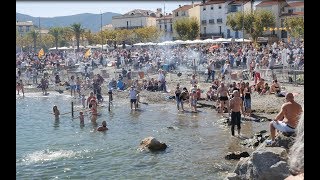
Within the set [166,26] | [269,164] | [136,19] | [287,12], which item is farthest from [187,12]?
[269,164]

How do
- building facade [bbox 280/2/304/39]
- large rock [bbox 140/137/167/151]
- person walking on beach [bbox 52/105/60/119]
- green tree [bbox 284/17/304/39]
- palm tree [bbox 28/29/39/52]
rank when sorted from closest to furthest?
large rock [bbox 140/137/167/151] → person walking on beach [bbox 52/105/60/119] → green tree [bbox 284/17/304/39] → building facade [bbox 280/2/304/39] → palm tree [bbox 28/29/39/52]

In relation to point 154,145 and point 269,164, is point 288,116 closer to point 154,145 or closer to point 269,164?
point 269,164

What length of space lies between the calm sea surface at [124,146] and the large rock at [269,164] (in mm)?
1602

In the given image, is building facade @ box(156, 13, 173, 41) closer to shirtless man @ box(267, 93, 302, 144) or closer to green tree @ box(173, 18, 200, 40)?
green tree @ box(173, 18, 200, 40)

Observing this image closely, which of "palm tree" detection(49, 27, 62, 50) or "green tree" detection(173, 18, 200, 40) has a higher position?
"palm tree" detection(49, 27, 62, 50)

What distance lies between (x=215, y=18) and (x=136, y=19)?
25.7 metres

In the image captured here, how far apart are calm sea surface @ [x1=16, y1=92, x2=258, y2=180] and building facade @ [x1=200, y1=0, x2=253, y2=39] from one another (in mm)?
44318

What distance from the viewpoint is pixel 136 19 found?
287 ft

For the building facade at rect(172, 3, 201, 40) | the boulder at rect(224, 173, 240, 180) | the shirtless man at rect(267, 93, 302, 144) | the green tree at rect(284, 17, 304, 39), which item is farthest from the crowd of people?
the building facade at rect(172, 3, 201, 40)

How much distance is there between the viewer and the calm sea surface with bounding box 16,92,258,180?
11203 mm
